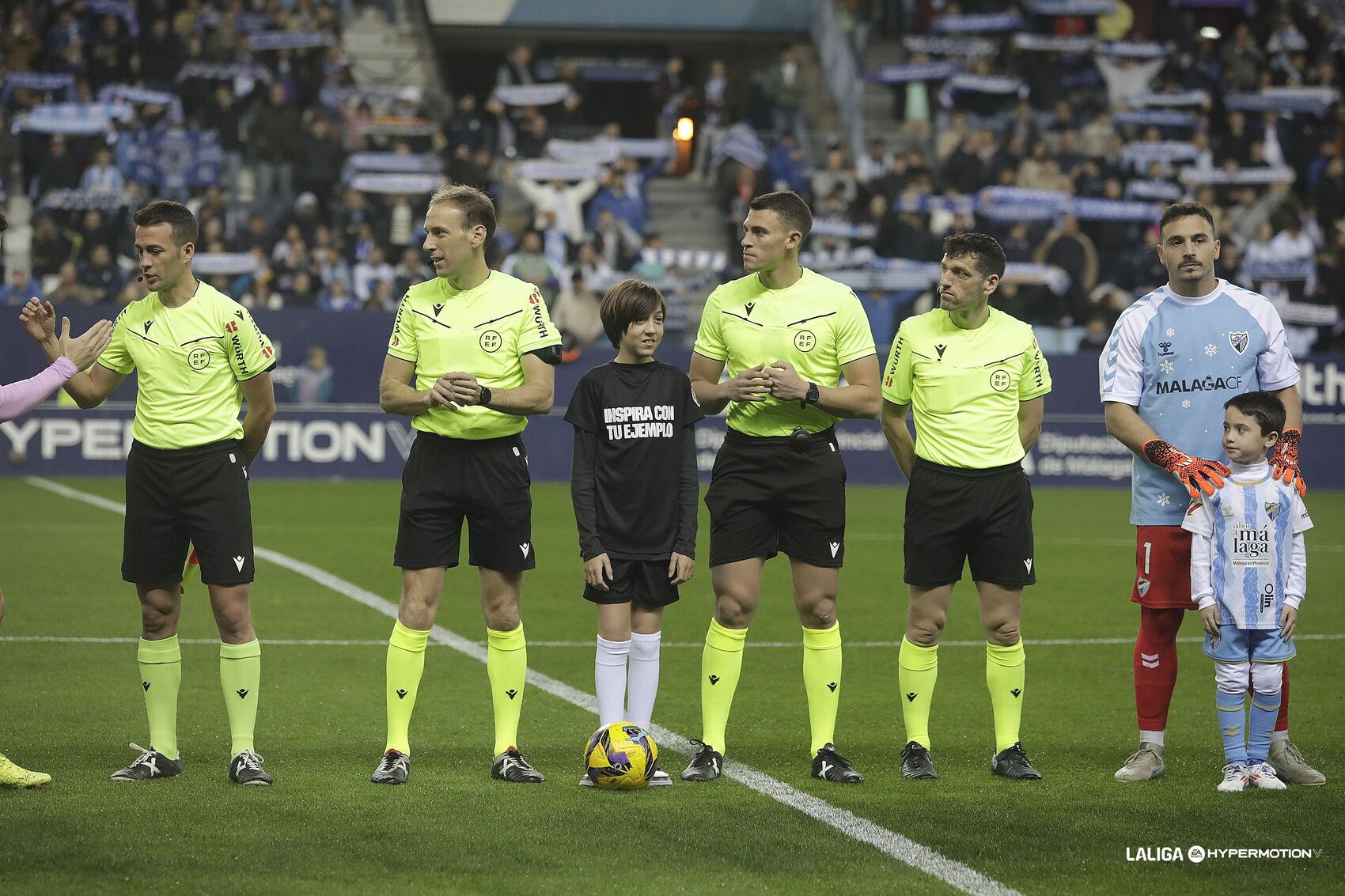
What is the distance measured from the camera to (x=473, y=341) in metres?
6.04

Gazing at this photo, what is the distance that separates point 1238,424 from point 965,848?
2.01 meters

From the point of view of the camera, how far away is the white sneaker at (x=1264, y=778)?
5.91 meters

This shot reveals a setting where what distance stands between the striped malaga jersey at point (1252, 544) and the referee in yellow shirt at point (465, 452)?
2.61m

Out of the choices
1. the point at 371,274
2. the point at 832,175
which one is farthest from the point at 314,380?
the point at 832,175

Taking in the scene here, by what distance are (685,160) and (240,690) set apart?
21.3 m

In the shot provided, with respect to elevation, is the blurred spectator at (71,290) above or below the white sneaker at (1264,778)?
above

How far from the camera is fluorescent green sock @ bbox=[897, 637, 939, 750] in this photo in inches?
248

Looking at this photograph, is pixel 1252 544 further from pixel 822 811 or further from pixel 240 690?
pixel 240 690

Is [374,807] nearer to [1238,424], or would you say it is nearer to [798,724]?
[798,724]

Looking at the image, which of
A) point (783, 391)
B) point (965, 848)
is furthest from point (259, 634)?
point (965, 848)

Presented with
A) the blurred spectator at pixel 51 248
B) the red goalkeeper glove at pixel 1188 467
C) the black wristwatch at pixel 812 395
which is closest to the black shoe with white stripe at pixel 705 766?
the black wristwatch at pixel 812 395

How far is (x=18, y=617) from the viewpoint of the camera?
32.2ft

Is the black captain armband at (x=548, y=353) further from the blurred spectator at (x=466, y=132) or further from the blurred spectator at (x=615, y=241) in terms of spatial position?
the blurred spectator at (x=466, y=132)

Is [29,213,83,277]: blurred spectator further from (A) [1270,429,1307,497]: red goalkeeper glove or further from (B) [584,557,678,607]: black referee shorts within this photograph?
(A) [1270,429,1307,497]: red goalkeeper glove
